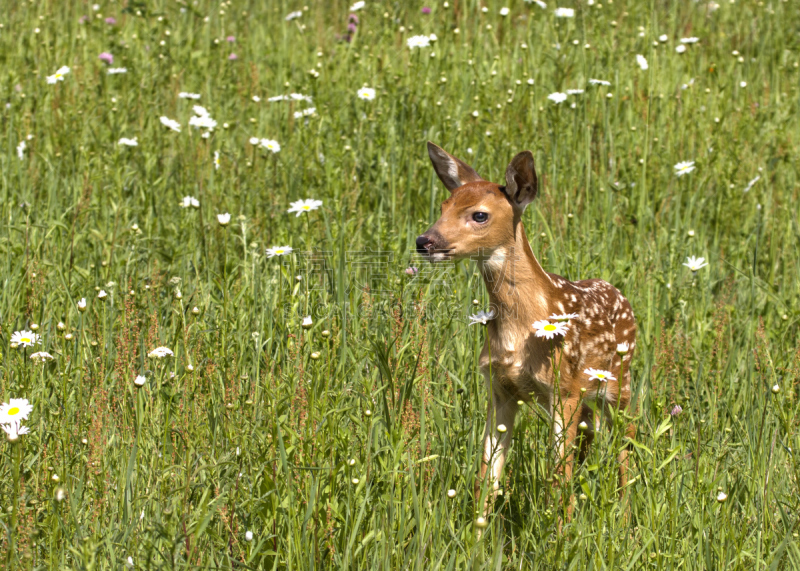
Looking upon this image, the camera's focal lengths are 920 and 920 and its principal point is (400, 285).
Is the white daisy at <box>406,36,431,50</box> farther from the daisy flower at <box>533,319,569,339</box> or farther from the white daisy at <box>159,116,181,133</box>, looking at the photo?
the daisy flower at <box>533,319,569,339</box>

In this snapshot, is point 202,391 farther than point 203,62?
No

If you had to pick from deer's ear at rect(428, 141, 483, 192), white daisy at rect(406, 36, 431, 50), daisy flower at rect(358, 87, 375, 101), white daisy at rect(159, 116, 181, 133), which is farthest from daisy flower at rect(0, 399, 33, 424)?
white daisy at rect(406, 36, 431, 50)

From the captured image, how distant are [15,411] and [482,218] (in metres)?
1.81

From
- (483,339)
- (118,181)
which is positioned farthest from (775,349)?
(118,181)

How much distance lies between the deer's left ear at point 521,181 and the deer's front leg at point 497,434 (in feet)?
2.50

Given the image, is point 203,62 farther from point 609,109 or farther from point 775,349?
point 775,349

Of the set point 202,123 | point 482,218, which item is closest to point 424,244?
point 482,218

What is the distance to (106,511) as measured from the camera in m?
3.08

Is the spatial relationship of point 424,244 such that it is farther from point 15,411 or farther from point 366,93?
point 366,93

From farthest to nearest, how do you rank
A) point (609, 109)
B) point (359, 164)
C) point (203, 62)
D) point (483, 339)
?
point (203, 62) < point (609, 109) < point (359, 164) < point (483, 339)

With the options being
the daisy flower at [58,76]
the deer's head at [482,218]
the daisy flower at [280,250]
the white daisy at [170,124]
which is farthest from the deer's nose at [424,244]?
the daisy flower at [58,76]

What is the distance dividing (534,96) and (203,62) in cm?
286

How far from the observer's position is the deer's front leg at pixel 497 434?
3373 mm

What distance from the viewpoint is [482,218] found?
3.60 metres
